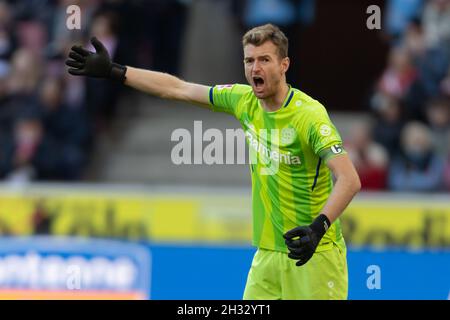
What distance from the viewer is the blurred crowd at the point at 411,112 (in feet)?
43.9

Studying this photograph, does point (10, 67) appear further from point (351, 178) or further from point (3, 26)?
point (351, 178)

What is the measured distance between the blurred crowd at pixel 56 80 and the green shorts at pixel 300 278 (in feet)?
21.0

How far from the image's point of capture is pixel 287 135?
24.8ft

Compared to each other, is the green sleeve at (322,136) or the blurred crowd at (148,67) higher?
the blurred crowd at (148,67)

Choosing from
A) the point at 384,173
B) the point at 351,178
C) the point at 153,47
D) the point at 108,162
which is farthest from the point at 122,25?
the point at 351,178

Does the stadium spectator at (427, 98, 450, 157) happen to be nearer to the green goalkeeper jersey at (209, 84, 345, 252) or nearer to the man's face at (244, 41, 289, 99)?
the green goalkeeper jersey at (209, 84, 345, 252)

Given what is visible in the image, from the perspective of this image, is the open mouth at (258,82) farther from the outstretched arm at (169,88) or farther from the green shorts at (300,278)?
the green shorts at (300,278)

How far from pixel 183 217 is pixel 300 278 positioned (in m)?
4.68

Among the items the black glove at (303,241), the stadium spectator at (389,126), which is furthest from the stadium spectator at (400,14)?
the black glove at (303,241)

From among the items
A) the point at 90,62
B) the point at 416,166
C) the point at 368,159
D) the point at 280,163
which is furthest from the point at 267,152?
the point at 416,166

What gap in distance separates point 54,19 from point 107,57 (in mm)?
6723

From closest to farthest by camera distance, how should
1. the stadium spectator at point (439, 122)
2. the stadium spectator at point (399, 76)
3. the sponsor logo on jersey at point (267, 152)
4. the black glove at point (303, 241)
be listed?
1. the black glove at point (303, 241)
2. the sponsor logo on jersey at point (267, 152)
3. the stadium spectator at point (439, 122)
4. the stadium spectator at point (399, 76)

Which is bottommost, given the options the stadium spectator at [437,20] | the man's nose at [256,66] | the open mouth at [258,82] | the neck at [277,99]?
the neck at [277,99]

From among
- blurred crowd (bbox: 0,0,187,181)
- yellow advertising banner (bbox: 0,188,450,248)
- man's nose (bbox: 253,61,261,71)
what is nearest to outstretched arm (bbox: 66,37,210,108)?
man's nose (bbox: 253,61,261,71)
